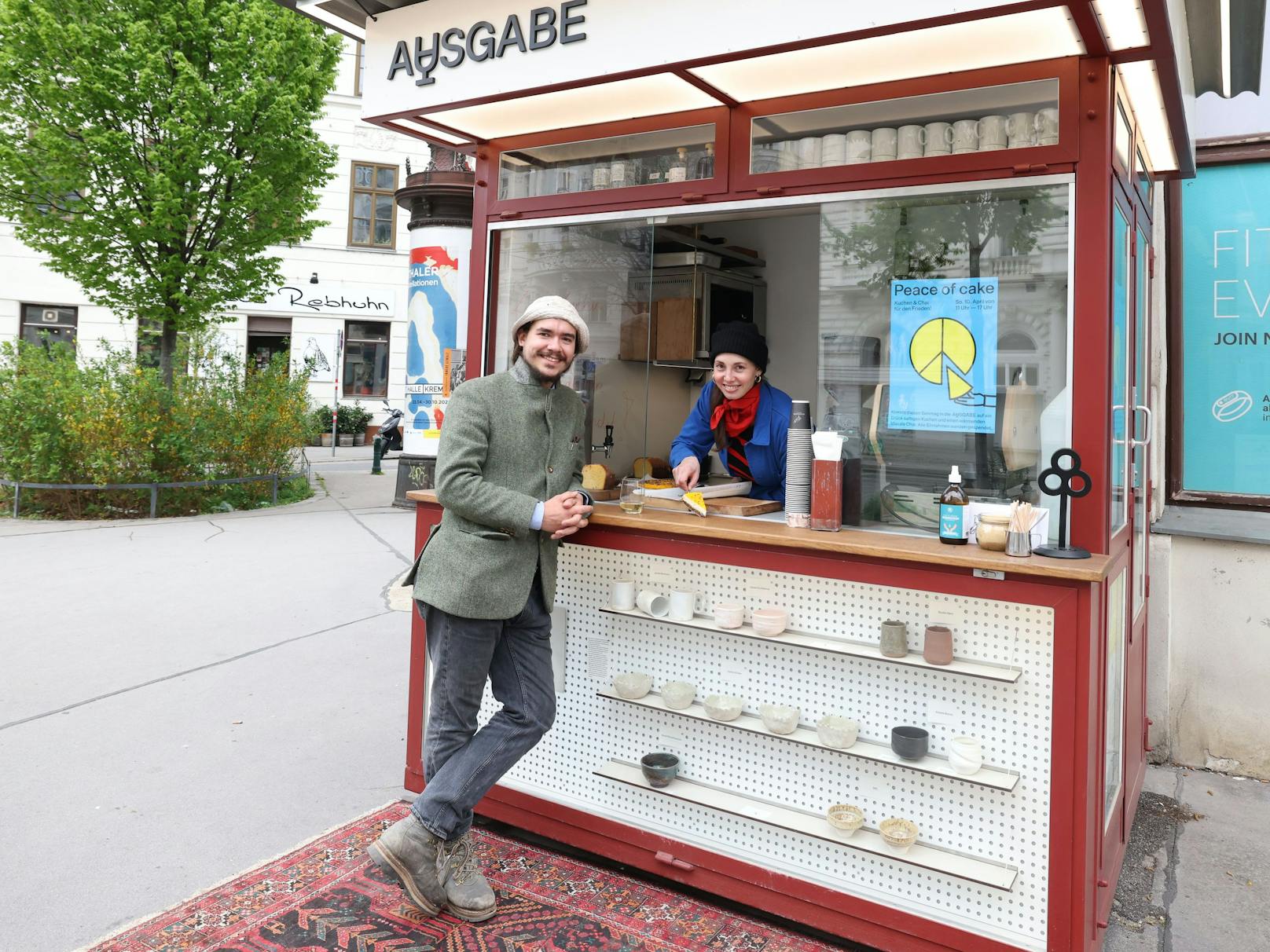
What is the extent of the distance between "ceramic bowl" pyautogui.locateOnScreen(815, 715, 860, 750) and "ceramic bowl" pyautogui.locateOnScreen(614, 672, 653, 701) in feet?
2.19

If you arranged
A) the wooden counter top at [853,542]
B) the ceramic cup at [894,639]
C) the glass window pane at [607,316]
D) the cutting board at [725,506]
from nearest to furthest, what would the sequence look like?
the wooden counter top at [853,542] < the ceramic cup at [894,639] < the cutting board at [725,506] < the glass window pane at [607,316]

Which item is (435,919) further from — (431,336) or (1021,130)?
(431,336)

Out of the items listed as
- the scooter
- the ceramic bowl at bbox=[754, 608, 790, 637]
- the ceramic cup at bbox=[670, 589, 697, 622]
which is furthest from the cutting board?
the scooter

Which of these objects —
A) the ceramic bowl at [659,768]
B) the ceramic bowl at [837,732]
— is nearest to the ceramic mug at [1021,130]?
the ceramic bowl at [837,732]

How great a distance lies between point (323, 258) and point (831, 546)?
2302cm

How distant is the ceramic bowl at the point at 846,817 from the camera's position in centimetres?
271

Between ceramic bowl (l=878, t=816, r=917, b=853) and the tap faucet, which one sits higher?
the tap faucet

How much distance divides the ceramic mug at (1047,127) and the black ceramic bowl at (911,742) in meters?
1.92

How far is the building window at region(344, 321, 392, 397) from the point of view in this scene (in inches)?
925

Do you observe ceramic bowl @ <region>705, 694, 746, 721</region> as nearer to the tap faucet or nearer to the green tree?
the tap faucet

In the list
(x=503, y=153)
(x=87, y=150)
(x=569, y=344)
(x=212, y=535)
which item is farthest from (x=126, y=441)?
(x=569, y=344)

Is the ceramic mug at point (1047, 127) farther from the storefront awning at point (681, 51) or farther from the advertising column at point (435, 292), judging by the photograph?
the advertising column at point (435, 292)

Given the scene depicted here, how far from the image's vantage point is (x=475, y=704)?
2.88 meters

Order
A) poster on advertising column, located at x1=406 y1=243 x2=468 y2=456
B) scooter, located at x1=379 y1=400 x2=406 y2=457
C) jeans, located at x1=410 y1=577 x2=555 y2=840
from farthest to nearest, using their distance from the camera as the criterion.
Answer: scooter, located at x1=379 y1=400 x2=406 y2=457 → poster on advertising column, located at x1=406 y1=243 x2=468 y2=456 → jeans, located at x1=410 y1=577 x2=555 y2=840
